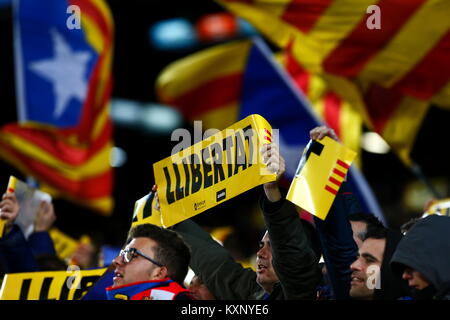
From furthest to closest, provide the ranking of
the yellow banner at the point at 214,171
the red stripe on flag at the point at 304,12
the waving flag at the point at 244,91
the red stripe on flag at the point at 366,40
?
the waving flag at the point at 244,91 → the red stripe on flag at the point at 304,12 → the red stripe on flag at the point at 366,40 → the yellow banner at the point at 214,171

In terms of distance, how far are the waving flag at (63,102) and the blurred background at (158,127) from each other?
1477mm

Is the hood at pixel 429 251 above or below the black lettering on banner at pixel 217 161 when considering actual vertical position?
below

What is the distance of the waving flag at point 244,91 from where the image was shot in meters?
8.63

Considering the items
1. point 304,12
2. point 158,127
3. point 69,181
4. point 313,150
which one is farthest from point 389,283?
point 158,127

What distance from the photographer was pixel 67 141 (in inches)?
361

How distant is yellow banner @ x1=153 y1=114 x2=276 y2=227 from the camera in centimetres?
373

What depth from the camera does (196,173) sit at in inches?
158

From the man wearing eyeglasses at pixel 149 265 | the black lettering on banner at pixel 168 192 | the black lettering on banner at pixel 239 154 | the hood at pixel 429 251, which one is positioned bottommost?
the man wearing eyeglasses at pixel 149 265

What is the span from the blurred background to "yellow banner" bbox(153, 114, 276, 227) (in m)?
4.86

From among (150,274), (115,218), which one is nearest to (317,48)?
(150,274)

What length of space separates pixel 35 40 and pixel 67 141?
1.05 meters

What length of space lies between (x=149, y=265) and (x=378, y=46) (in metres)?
4.00

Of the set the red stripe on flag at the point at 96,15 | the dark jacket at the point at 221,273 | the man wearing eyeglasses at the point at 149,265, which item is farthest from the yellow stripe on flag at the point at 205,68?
the man wearing eyeglasses at the point at 149,265

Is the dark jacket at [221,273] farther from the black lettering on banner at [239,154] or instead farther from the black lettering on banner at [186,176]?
the black lettering on banner at [239,154]
